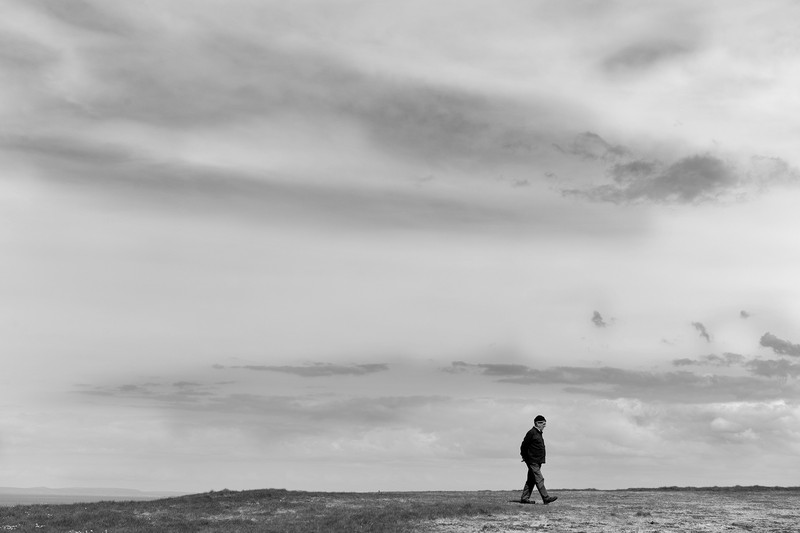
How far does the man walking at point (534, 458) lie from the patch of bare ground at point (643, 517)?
1043 mm

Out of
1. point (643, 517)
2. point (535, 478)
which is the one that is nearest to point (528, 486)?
point (535, 478)

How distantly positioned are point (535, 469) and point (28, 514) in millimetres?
21832

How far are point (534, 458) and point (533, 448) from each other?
449 mm

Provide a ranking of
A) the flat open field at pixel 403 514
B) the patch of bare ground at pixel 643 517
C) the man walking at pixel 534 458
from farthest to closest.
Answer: the man walking at pixel 534 458 < the flat open field at pixel 403 514 < the patch of bare ground at pixel 643 517

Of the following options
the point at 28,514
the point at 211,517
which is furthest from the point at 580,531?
the point at 28,514

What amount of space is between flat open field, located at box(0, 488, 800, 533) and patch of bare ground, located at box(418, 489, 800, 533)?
0.11ft

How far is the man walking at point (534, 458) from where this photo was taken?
36031mm

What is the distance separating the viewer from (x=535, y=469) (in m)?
36.1

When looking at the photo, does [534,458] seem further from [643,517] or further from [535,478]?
[643,517]

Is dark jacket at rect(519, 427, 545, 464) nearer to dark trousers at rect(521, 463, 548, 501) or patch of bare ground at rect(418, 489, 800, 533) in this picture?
dark trousers at rect(521, 463, 548, 501)

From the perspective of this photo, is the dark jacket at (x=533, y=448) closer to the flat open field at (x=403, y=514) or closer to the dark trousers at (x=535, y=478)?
the dark trousers at (x=535, y=478)

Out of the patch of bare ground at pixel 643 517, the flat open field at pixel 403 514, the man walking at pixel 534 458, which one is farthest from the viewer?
the man walking at pixel 534 458

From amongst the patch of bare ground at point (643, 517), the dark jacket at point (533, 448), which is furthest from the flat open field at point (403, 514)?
the dark jacket at point (533, 448)

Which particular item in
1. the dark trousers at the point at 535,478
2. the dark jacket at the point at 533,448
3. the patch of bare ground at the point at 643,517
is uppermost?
the dark jacket at the point at 533,448
